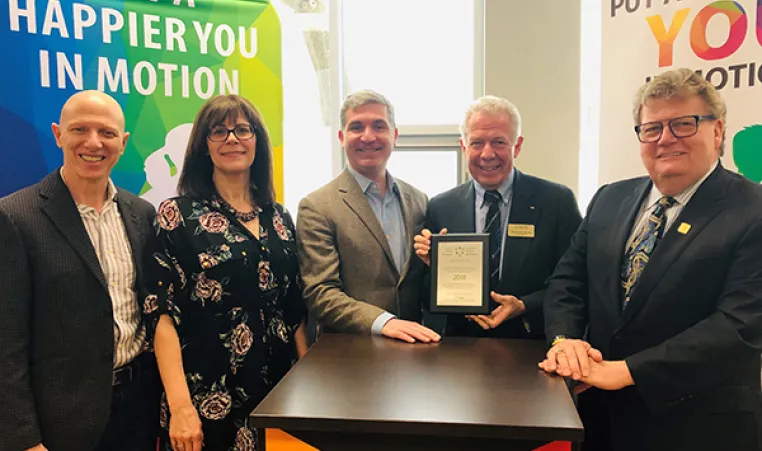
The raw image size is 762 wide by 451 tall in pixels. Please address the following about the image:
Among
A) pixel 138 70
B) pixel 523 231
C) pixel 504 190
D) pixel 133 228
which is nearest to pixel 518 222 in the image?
pixel 523 231

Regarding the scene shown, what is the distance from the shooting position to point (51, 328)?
1883 mm

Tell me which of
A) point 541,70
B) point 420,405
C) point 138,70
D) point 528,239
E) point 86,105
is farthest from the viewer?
point 541,70

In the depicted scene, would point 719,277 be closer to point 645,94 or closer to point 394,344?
point 645,94

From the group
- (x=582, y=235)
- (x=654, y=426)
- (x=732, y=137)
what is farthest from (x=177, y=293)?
(x=732, y=137)

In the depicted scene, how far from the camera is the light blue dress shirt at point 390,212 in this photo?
2453 millimetres

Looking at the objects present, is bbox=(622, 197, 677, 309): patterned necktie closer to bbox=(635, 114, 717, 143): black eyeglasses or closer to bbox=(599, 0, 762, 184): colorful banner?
bbox=(635, 114, 717, 143): black eyeglasses

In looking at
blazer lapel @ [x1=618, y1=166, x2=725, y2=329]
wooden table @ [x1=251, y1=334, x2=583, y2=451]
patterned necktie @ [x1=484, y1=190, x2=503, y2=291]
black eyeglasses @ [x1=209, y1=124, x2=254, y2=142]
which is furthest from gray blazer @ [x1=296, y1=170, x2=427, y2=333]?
blazer lapel @ [x1=618, y1=166, x2=725, y2=329]

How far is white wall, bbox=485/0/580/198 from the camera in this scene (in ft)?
11.8

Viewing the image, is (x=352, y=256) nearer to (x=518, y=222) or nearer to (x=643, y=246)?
(x=518, y=222)

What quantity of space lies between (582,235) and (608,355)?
46 centimetres

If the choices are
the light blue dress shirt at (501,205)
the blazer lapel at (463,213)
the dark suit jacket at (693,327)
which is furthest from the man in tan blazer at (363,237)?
the dark suit jacket at (693,327)

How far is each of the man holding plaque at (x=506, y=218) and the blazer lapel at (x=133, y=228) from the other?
3.67 ft

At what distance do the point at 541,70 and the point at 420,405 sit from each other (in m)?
2.88

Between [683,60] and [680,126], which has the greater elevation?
[683,60]
